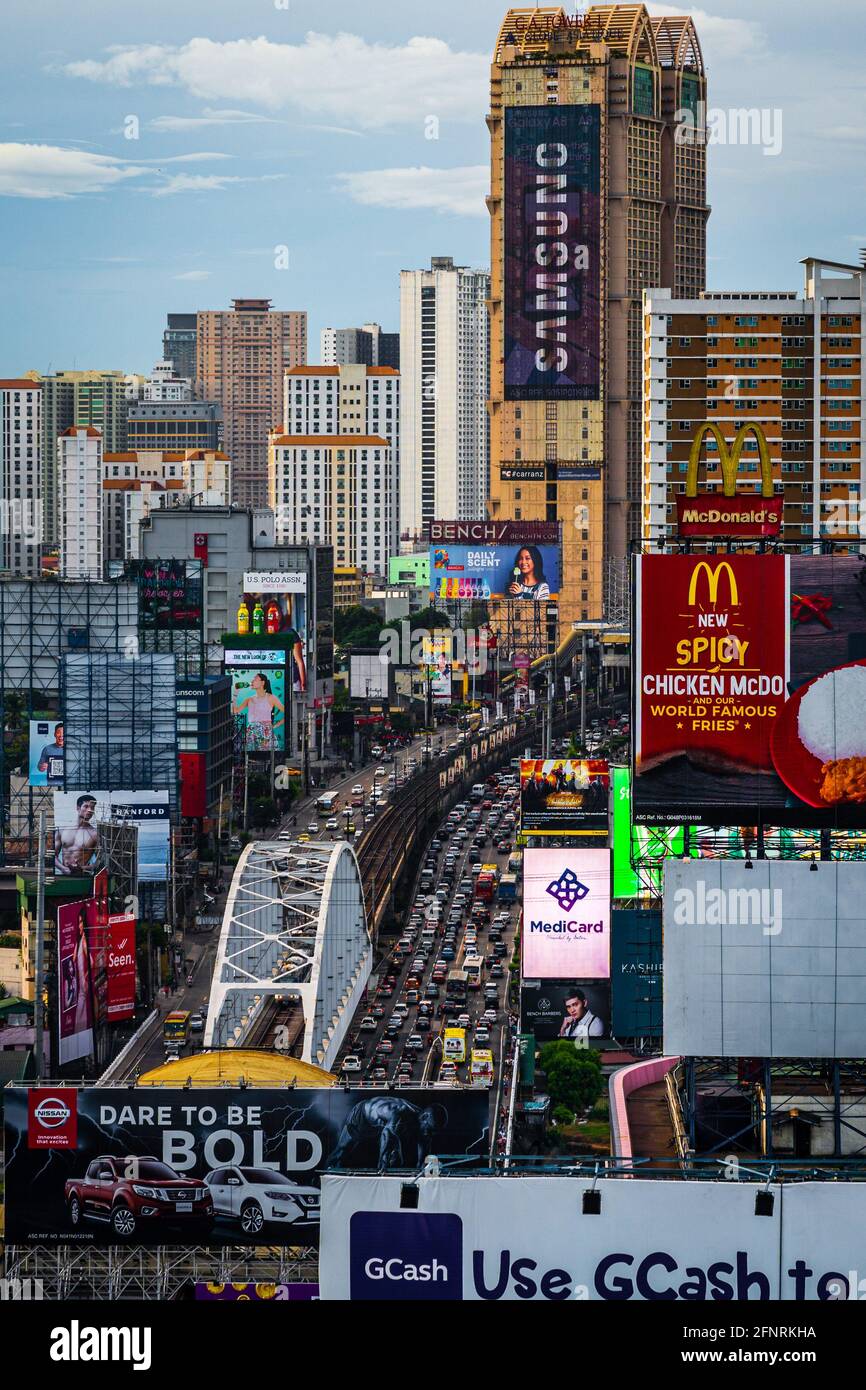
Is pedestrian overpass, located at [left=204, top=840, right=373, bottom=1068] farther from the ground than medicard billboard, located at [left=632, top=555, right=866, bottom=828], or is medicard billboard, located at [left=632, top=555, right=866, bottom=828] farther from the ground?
medicard billboard, located at [left=632, top=555, right=866, bottom=828]

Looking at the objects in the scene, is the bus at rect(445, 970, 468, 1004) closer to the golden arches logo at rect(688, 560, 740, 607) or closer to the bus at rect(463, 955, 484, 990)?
the bus at rect(463, 955, 484, 990)

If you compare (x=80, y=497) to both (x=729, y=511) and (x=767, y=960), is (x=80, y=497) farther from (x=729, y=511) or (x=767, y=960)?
(x=767, y=960)

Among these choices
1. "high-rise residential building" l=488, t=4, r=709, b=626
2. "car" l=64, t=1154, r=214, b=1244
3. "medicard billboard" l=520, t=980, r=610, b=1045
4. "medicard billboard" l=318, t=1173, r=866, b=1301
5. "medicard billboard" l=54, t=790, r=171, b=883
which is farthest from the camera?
"high-rise residential building" l=488, t=4, r=709, b=626

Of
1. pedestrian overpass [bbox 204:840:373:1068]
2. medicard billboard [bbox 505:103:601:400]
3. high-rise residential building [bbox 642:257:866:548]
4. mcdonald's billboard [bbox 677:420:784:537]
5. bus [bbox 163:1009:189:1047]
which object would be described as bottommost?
bus [bbox 163:1009:189:1047]

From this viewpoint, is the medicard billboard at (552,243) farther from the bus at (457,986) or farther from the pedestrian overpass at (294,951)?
the bus at (457,986)

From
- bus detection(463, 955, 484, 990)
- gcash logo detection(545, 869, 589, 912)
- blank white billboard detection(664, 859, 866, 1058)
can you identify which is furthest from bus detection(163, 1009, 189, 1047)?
blank white billboard detection(664, 859, 866, 1058)

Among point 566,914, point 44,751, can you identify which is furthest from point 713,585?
point 44,751

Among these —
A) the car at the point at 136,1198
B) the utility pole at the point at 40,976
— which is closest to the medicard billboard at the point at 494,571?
the utility pole at the point at 40,976
